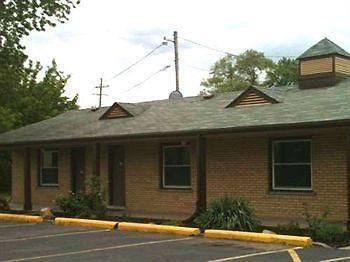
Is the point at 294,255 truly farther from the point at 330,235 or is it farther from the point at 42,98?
the point at 42,98

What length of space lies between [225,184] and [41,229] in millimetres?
5592

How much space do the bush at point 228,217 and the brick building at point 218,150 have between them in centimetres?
118

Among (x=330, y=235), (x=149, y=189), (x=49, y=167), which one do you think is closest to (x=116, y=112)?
(x=49, y=167)

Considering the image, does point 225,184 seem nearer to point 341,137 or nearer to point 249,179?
point 249,179

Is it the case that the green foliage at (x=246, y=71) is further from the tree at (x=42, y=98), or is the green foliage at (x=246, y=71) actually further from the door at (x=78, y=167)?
the door at (x=78, y=167)

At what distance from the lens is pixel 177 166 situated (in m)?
20.2

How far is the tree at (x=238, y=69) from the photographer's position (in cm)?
6769

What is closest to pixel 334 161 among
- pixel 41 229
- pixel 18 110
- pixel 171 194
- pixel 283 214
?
pixel 283 214

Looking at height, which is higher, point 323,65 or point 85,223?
A: point 323,65

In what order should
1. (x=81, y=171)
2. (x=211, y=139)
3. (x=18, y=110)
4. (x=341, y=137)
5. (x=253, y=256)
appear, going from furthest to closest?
(x=18, y=110) < (x=81, y=171) < (x=211, y=139) < (x=341, y=137) < (x=253, y=256)

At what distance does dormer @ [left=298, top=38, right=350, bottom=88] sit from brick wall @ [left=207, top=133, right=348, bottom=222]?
3.11 metres

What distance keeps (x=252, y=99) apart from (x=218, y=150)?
1.85m

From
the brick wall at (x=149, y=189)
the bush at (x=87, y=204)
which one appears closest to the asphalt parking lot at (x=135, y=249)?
the bush at (x=87, y=204)

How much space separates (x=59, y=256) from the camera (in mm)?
11719
